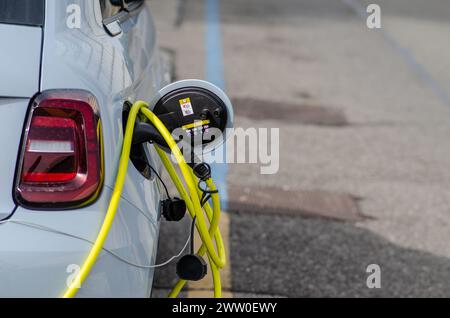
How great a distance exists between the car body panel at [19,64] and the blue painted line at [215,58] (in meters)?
3.01

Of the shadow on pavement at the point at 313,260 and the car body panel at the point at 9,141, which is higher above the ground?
the car body panel at the point at 9,141

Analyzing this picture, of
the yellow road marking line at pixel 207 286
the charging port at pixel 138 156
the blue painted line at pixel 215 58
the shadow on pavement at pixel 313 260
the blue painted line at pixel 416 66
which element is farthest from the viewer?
the blue painted line at pixel 416 66

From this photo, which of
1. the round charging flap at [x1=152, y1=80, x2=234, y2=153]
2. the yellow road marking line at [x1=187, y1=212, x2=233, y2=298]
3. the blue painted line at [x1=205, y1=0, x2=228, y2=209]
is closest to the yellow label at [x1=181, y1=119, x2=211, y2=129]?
the round charging flap at [x1=152, y1=80, x2=234, y2=153]

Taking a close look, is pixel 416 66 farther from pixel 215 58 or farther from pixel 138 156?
pixel 138 156

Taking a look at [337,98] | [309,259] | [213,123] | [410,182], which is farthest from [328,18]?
[213,123]

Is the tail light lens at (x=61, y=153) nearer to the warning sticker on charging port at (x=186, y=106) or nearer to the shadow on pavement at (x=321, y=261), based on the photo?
the warning sticker on charging port at (x=186, y=106)

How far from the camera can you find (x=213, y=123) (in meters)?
2.94

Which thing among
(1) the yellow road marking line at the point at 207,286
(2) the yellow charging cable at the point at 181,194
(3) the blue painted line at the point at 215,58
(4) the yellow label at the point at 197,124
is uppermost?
(3) the blue painted line at the point at 215,58

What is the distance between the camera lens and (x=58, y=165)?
95.6 inches

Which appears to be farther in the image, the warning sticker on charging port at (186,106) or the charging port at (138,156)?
the warning sticker on charging port at (186,106)

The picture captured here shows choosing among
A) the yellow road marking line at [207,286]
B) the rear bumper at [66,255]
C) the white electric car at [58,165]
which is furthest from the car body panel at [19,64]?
the yellow road marking line at [207,286]

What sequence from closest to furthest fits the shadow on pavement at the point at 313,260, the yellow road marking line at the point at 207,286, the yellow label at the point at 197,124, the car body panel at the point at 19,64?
the car body panel at the point at 19,64
the yellow label at the point at 197,124
the yellow road marking line at the point at 207,286
the shadow on pavement at the point at 313,260

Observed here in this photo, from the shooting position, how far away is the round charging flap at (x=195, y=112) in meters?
2.91
